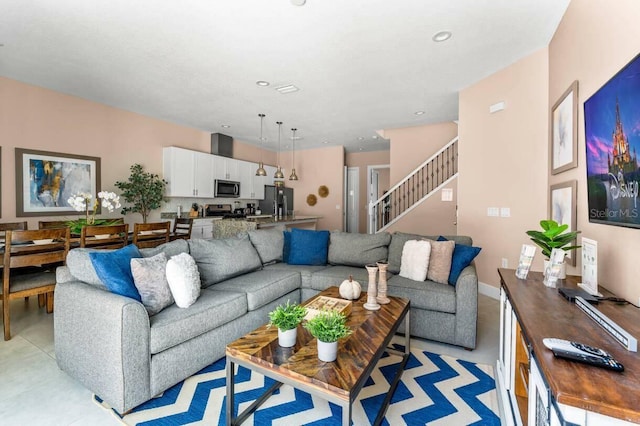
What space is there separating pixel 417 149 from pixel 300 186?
3436mm

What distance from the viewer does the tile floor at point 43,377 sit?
1626 millimetres

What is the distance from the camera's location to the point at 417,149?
5832 millimetres

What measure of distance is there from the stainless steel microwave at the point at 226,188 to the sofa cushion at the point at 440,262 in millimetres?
4757

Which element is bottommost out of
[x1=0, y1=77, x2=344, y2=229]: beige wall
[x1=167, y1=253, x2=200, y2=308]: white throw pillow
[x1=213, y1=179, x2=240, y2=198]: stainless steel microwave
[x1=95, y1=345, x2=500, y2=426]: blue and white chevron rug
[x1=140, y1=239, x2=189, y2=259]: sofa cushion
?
[x1=95, y1=345, x2=500, y2=426]: blue and white chevron rug

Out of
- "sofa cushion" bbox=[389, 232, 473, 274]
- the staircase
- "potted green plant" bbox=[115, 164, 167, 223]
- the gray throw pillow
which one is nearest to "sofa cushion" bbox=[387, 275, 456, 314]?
"sofa cushion" bbox=[389, 232, 473, 274]

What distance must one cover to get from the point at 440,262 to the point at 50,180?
502 cm

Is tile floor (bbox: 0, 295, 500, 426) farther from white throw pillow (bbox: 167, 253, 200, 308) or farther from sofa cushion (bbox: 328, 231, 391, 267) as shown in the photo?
sofa cushion (bbox: 328, 231, 391, 267)

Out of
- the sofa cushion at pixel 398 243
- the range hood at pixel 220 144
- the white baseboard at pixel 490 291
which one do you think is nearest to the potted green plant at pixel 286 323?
the sofa cushion at pixel 398 243

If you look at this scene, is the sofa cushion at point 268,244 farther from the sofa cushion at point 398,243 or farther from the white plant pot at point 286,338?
the white plant pot at point 286,338

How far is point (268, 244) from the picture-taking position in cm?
334

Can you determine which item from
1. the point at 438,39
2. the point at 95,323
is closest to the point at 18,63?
the point at 95,323

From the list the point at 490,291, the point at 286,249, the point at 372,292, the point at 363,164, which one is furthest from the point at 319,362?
the point at 363,164

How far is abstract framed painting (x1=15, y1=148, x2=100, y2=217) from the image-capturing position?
12.1 feet

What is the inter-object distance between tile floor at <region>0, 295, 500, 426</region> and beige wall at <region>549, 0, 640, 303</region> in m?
1.08
